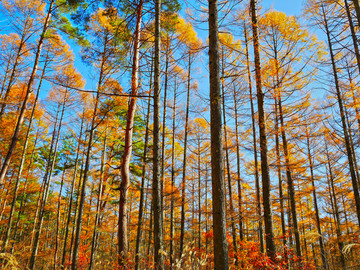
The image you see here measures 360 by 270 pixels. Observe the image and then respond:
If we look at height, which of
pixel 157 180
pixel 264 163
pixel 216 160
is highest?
pixel 264 163

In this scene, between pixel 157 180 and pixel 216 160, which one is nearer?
pixel 216 160

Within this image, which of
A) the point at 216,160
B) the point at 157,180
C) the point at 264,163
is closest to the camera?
the point at 216,160

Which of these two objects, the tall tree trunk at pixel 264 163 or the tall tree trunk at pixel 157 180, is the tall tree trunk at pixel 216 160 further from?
the tall tree trunk at pixel 264 163

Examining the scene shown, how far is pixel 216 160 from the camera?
2.95 meters

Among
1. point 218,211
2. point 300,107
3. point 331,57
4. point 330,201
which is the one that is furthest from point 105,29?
point 330,201

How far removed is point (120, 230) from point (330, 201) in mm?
15568

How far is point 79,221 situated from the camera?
720 cm

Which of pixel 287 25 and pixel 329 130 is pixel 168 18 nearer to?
pixel 287 25

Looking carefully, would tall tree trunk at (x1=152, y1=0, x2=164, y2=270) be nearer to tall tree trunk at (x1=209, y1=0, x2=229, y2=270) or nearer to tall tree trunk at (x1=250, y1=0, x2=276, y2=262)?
tall tree trunk at (x1=209, y1=0, x2=229, y2=270)

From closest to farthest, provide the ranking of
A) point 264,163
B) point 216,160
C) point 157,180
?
point 216,160 → point 157,180 → point 264,163

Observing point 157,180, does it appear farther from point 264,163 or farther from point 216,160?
point 264,163

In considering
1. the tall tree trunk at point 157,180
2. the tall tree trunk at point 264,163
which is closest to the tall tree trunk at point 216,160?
the tall tree trunk at point 157,180

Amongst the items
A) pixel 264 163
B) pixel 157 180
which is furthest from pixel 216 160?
pixel 264 163

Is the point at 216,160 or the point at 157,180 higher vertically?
the point at 216,160
